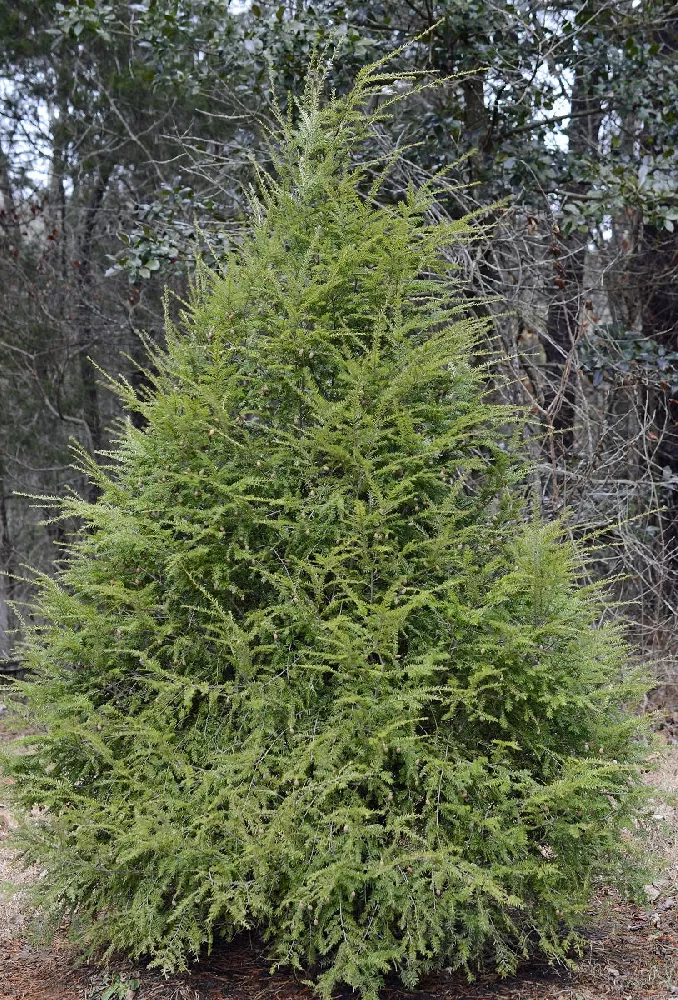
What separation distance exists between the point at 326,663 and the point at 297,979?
131cm

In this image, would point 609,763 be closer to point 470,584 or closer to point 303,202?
point 470,584

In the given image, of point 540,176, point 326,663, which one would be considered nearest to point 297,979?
point 326,663

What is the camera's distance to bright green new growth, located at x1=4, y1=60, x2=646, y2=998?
350 centimetres

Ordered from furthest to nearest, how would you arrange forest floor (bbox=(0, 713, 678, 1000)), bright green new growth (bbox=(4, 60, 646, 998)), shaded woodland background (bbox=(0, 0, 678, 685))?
shaded woodland background (bbox=(0, 0, 678, 685)) < forest floor (bbox=(0, 713, 678, 1000)) < bright green new growth (bbox=(4, 60, 646, 998))

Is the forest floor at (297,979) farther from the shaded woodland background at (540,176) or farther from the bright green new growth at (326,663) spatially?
the shaded woodland background at (540,176)

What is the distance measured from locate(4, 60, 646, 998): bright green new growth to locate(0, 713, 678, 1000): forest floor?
5.9 inches

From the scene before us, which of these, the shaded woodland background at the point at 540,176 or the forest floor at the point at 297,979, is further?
the shaded woodland background at the point at 540,176

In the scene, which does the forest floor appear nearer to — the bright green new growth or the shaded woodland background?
the bright green new growth

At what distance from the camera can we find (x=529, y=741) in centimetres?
371

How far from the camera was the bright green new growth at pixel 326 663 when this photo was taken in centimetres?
350

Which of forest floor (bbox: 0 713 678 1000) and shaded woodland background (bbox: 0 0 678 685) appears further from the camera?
shaded woodland background (bbox: 0 0 678 685)

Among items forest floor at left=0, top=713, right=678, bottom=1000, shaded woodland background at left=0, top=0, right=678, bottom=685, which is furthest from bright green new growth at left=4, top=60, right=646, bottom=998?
shaded woodland background at left=0, top=0, right=678, bottom=685

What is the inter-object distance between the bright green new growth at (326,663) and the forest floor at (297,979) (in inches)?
5.9

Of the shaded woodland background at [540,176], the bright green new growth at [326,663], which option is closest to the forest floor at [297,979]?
the bright green new growth at [326,663]
